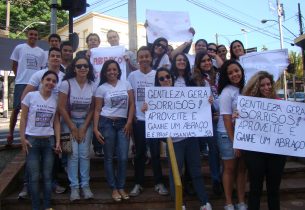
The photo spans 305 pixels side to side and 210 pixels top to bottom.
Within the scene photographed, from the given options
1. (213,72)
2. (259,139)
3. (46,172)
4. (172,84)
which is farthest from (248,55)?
(46,172)

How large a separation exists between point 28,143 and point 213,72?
8.44 feet

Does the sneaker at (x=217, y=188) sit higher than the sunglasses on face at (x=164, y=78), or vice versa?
the sunglasses on face at (x=164, y=78)

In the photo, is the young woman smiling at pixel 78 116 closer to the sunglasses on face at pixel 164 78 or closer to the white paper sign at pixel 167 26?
the sunglasses on face at pixel 164 78

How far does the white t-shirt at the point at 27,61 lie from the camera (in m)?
Answer: 5.93

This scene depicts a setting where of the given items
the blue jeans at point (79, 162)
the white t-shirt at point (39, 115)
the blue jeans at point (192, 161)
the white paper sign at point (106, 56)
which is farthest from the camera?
the white paper sign at point (106, 56)

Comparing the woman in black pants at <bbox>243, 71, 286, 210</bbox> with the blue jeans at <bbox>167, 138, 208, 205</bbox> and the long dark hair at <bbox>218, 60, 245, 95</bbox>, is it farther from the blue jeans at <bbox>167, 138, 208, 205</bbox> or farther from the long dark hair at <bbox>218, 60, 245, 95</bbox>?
the blue jeans at <bbox>167, 138, 208, 205</bbox>

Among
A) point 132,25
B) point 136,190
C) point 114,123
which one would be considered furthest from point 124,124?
point 132,25

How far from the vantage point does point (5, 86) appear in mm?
28234

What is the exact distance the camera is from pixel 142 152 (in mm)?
5059

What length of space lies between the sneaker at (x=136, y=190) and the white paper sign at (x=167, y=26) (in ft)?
8.26

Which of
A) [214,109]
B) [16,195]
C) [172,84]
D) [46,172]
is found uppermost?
[172,84]

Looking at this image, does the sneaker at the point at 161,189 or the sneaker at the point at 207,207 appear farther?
the sneaker at the point at 161,189

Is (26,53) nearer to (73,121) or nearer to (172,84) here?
(73,121)

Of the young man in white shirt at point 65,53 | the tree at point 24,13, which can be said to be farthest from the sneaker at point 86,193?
the tree at point 24,13
